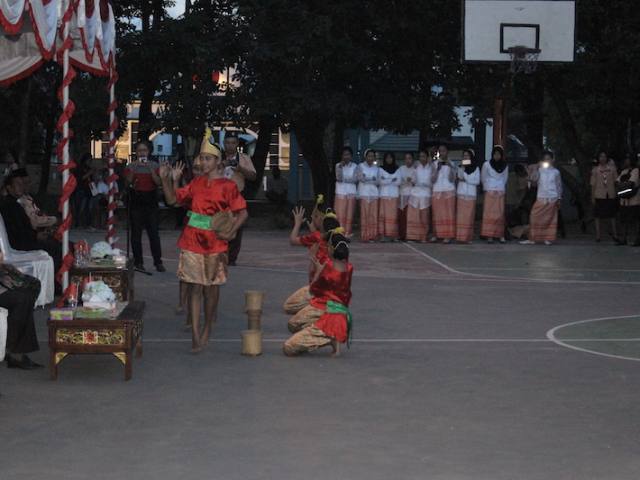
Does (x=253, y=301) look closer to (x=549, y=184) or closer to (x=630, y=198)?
(x=630, y=198)

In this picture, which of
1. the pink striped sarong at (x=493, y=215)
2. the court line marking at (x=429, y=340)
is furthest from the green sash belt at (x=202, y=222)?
the pink striped sarong at (x=493, y=215)

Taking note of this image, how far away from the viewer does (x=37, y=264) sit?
48.7 feet

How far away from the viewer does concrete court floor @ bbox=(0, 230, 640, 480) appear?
7773 mm

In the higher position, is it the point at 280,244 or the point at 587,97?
the point at 587,97

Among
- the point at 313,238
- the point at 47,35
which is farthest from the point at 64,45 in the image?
the point at 313,238

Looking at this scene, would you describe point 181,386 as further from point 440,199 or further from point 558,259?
point 440,199

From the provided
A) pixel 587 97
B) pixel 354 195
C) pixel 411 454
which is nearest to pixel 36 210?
pixel 411 454

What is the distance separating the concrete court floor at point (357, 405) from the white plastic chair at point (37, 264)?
1143mm

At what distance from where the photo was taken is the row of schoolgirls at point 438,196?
26656 millimetres

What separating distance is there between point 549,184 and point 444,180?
208 centimetres

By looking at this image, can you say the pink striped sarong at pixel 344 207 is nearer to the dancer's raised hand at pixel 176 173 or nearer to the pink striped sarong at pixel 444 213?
the pink striped sarong at pixel 444 213

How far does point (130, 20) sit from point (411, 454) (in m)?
32.5

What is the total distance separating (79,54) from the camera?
15562 millimetres

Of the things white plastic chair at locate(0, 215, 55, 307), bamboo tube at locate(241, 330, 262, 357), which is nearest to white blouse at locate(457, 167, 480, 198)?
white plastic chair at locate(0, 215, 55, 307)
